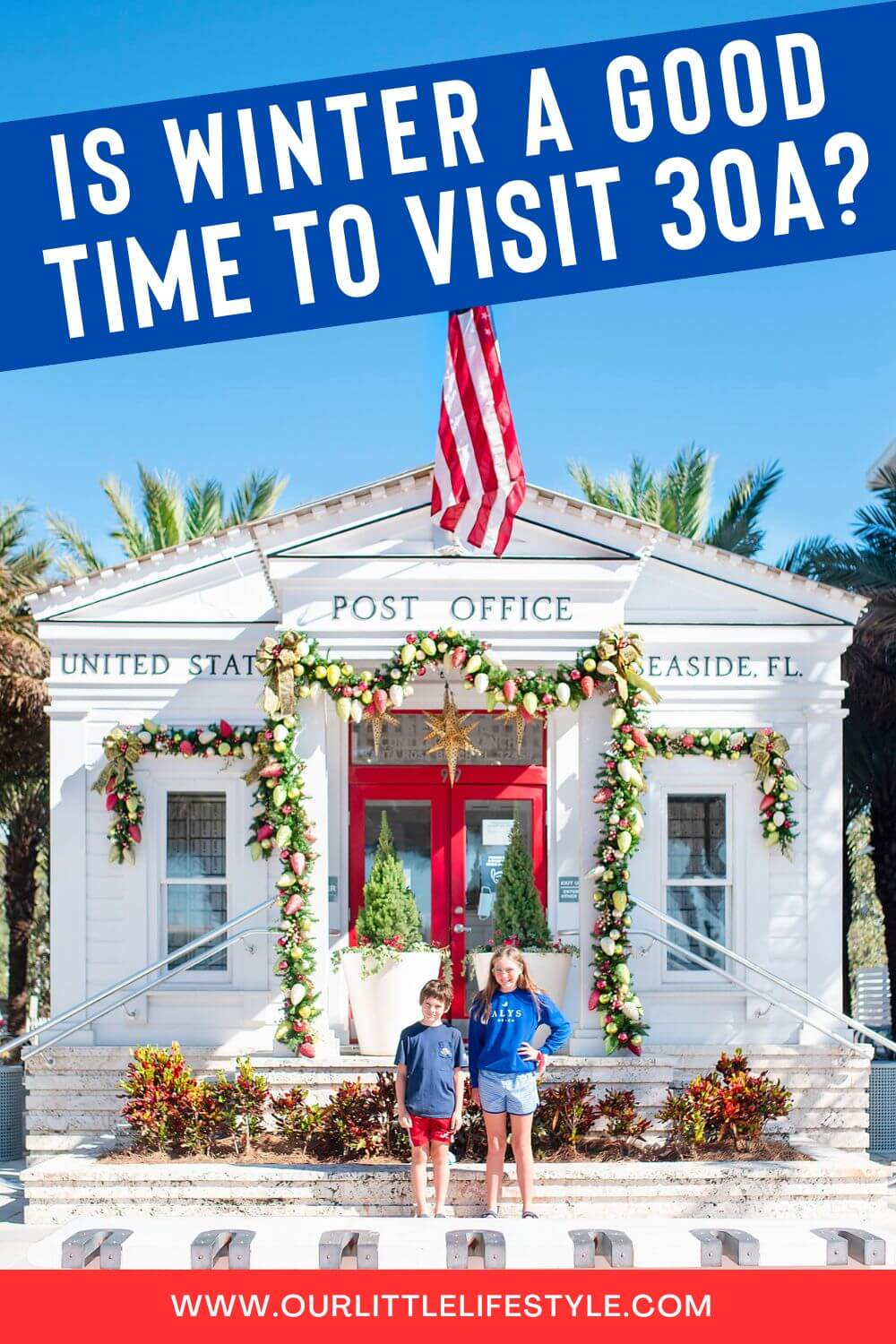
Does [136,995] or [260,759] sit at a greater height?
[260,759]

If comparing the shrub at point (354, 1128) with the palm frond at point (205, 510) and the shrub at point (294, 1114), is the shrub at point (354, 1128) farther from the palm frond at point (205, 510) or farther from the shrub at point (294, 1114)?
the palm frond at point (205, 510)

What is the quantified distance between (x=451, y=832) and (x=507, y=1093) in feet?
12.5

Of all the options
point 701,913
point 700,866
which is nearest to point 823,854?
point 700,866

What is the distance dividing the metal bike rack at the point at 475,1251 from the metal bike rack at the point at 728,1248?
1.00m

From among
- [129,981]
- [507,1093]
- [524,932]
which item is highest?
[524,932]

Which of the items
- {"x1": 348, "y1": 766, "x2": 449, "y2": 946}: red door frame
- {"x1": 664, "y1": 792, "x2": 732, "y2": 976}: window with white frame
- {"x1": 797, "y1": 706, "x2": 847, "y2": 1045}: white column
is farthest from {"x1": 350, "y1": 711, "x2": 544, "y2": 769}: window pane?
{"x1": 797, "y1": 706, "x2": 847, "y2": 1045}: white column

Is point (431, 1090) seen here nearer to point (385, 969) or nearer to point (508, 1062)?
point (508, 1062)

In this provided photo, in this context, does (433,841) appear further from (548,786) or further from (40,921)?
(40,921)

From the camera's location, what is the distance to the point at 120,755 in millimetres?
13547

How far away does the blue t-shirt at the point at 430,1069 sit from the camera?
32.7 feet

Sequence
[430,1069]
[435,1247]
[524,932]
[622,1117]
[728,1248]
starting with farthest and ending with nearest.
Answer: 1. [524,932]
2. [622,1117]
3. [430,1069]
4. [435,1247]
5. [728,1248]

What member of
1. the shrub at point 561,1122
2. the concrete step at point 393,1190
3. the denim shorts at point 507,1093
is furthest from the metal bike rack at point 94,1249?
the shrub at point 561,1122

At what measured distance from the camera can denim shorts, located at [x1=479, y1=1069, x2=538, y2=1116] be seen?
1012cm

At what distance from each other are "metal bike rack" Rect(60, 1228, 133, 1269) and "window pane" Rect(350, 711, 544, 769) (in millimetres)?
6394
